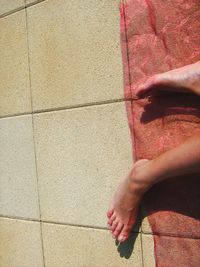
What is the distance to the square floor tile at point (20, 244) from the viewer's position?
3685mm

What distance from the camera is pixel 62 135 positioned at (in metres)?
3.38

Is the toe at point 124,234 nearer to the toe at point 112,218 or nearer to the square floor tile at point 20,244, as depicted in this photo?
the toe at point 112,218

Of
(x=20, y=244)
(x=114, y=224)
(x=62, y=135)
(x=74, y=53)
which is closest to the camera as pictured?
(x=114, y=224)

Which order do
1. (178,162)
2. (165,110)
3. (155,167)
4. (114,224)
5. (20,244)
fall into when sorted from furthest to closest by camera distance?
(20,244), (114,224), (165,110), (155,167), (178,162)

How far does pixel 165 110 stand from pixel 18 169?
4.93ft

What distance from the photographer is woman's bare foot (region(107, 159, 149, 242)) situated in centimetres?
280

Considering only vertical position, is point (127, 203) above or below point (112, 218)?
above

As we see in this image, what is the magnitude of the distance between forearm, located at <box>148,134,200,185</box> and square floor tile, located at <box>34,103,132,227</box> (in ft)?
1.11

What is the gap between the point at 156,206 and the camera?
9.41ft

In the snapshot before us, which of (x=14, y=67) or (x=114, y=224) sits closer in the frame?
(x=114, y=224)

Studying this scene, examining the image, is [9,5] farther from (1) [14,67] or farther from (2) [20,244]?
(2) [20,244]

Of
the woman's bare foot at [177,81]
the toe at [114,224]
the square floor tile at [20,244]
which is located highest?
the woman's bare foot at [177,81]

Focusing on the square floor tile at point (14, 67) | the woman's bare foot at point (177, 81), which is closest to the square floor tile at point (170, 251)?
the woman's bare foot at point (177, 81)

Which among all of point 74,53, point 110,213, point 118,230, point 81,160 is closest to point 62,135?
point 81,160
